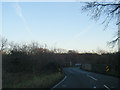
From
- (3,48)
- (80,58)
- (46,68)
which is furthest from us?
(80,58)

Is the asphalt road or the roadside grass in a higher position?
the roadside grass

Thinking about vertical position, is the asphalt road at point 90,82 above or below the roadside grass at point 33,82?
below

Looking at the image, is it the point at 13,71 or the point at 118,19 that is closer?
the point at 118,19

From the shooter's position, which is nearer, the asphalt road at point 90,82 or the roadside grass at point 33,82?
the roadside grass at point 33,82

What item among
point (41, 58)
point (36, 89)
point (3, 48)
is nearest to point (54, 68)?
point (41, 58)

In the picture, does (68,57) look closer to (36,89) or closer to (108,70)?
(108,70)

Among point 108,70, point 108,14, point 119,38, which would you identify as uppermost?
point 108,14

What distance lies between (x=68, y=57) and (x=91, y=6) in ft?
434

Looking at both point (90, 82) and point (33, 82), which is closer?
point (33, 82)

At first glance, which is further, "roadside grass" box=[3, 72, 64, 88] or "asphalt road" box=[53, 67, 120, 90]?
"asphalt road" box=[53, 67, 120, 90]

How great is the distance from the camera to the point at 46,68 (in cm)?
5638

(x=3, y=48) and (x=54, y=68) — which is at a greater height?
(x=3, y=48)

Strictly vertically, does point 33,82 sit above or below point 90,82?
above

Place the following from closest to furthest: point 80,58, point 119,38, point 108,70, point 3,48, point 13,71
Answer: point 119,38 → point 108,70 → point 13,71 → point 3,48 → point 80,58
